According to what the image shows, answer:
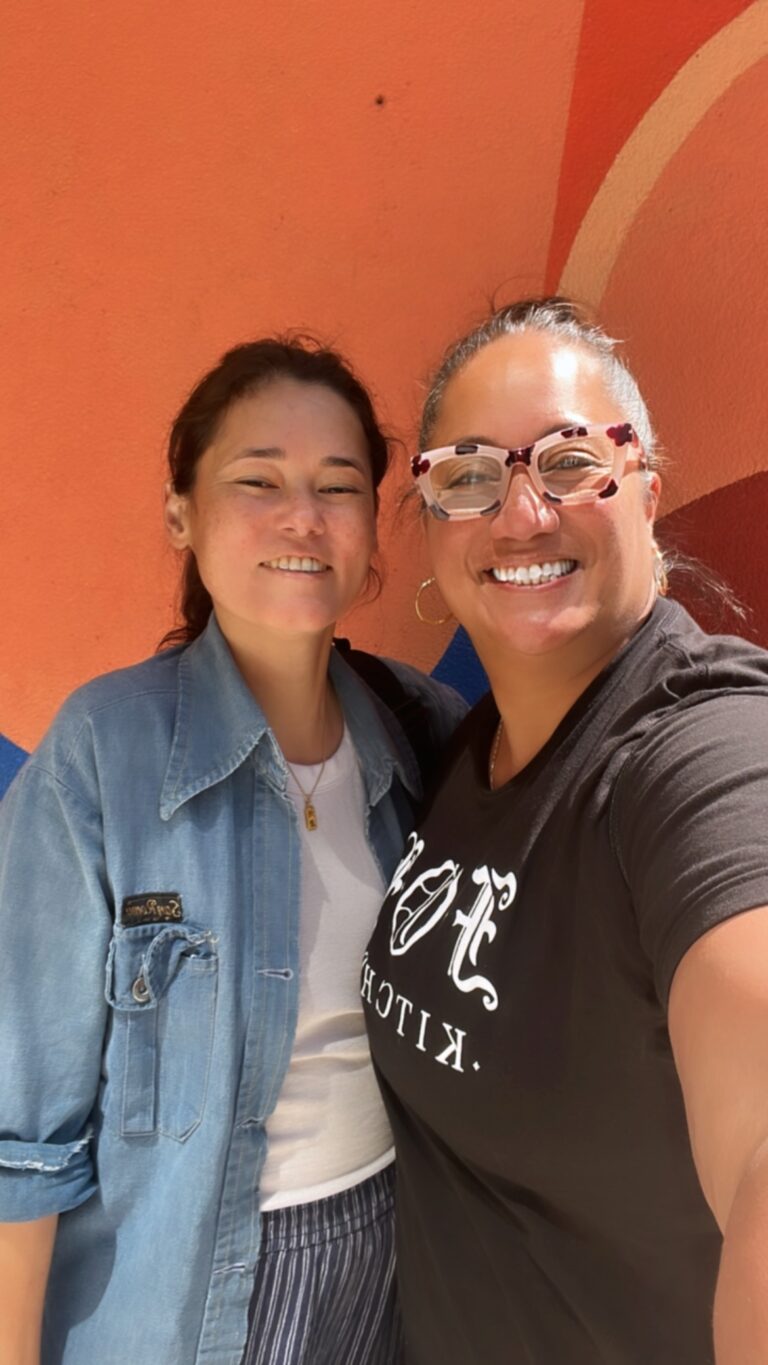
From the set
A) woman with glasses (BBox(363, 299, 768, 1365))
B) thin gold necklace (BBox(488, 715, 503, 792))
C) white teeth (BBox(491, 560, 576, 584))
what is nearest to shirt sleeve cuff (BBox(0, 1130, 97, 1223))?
woman with glasses (BBox(363, 299, 768, 1365))

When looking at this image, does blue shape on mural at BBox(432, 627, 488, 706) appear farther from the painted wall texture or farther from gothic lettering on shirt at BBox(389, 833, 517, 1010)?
gothic lettering on shirt at BBox(389, 833, 517, 1010)

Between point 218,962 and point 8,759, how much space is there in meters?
1.06

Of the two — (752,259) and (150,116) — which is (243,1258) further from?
(150,116)

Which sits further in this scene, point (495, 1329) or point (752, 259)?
point (752, 259)

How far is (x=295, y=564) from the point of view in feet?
4.94

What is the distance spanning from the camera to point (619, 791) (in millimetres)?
1006

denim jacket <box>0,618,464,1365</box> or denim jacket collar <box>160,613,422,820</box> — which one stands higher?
denim jacket collar <box>160,613,422,820</box>

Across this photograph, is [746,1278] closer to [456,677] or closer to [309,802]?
[309,802]

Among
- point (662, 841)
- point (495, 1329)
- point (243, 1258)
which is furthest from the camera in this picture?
point (243, 1258)

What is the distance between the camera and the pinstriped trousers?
1.36 metres

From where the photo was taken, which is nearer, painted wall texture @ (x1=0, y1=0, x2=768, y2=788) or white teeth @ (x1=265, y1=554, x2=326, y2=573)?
white teeth @ (x1=265, y1=554, x2=326, y2=573)

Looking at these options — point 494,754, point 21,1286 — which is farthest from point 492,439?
point 21,1286

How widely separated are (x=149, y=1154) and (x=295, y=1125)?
0.22 meters

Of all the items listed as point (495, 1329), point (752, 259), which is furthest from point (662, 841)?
point (752, 259)
